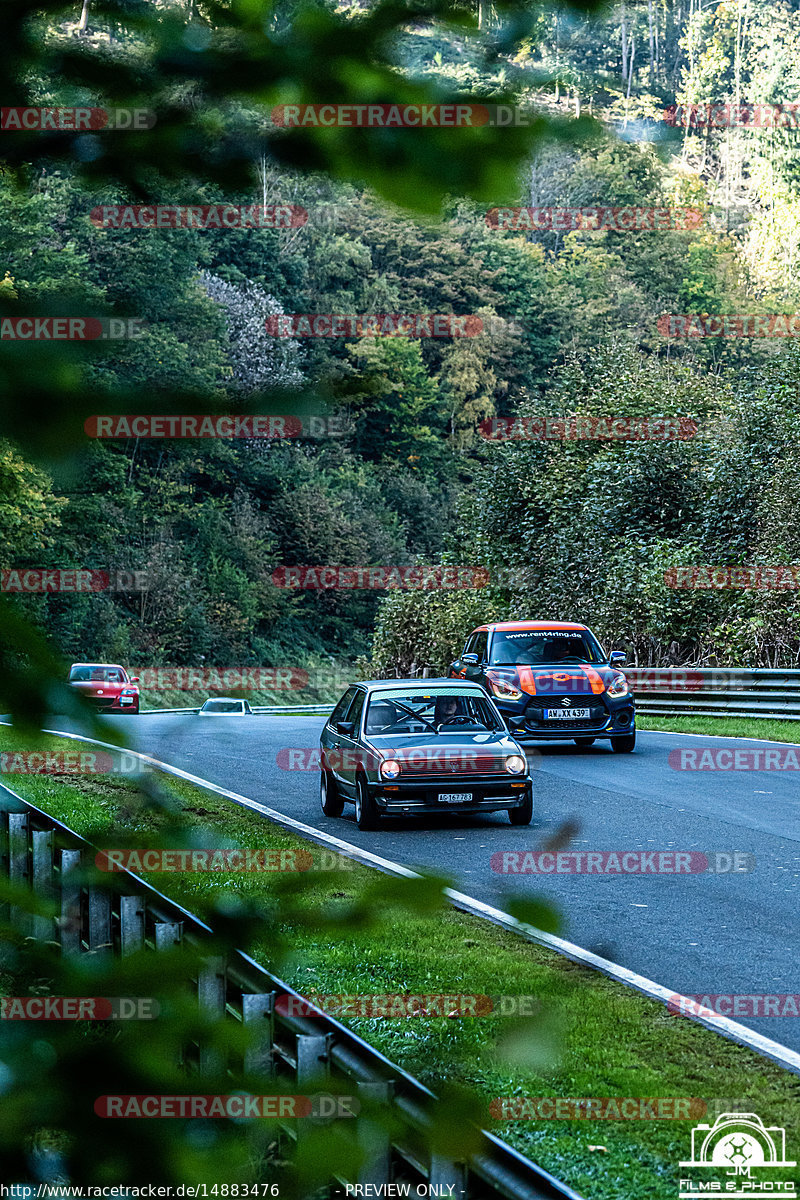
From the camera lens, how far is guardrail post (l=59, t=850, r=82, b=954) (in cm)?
192

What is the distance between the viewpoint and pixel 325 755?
49.5ft

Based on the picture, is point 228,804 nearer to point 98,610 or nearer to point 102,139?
point 102,139

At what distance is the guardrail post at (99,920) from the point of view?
1962mm

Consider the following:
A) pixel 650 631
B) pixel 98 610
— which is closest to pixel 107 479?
pixel 650 631

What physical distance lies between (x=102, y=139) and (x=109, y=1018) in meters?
1.08

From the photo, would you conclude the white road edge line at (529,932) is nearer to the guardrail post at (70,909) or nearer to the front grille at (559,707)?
the guardrail post at (70,909)

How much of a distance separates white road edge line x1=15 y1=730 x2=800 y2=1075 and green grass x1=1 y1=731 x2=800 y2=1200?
0.16 ft
